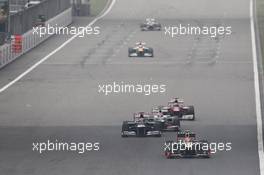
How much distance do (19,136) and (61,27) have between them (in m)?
74.3

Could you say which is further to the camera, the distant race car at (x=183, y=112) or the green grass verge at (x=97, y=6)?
the green grass verge at (x=97, y=6)

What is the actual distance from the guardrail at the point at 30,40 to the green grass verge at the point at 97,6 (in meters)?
15.7

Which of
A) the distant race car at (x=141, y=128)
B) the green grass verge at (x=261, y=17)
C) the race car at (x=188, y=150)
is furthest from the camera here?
the green grass verge at (x=261, y=17)

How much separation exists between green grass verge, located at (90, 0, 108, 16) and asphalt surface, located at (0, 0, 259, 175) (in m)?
13.4

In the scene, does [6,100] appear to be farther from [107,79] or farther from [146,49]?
[146,49]

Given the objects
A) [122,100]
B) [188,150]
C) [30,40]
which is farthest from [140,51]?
[188,150]

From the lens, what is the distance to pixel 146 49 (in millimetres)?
122062

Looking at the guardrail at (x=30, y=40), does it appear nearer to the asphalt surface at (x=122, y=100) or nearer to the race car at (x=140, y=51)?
the asphalt surface at (x=122, y=100)

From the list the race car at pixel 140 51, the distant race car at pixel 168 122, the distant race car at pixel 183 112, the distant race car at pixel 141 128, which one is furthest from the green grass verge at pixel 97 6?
the distant race car at pixel 141 128

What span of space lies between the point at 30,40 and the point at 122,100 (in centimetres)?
3881

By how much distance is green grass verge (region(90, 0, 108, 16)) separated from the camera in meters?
171

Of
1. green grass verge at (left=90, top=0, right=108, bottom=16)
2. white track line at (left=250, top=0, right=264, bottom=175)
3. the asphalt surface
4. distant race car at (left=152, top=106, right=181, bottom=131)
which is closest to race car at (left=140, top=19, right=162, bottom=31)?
the asphalt surface

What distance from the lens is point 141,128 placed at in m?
73.3

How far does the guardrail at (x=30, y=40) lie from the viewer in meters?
114
